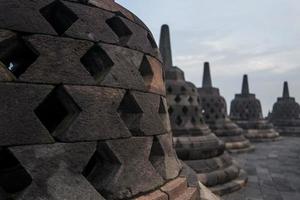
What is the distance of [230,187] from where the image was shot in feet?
21.0

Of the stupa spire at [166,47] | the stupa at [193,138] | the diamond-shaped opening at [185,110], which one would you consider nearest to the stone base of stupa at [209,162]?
the stupa at [193,138]

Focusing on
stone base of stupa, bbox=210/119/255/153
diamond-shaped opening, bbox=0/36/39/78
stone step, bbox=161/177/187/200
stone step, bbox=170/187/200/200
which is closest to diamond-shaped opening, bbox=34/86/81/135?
diamond-shaped opening, bbox=0/36/39/78

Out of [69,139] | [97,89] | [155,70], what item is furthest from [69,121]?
[155,70]

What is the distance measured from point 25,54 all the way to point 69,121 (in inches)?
20.2

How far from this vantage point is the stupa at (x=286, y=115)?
20.3 m

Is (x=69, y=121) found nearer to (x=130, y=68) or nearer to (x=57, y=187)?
(x=57, y=187)

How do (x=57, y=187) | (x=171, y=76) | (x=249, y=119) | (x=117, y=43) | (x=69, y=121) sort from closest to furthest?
(x=57, y=187) → (x=69, y=121) → (x=117, y=43) → (x=171, y=76) → (x=249, y=119)

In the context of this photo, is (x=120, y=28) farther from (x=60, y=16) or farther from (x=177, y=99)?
(x=177, y=99)

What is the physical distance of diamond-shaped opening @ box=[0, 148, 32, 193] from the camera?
176 centimetres

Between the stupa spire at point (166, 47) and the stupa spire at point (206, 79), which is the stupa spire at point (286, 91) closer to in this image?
the stupa spire at point (206, 79)

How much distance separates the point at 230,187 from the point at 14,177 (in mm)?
5286

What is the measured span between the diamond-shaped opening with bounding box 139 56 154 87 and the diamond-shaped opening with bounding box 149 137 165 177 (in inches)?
18.6

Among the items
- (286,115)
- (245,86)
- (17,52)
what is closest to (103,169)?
(17,52)

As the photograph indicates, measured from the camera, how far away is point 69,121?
1938mm
